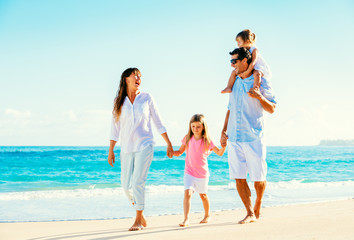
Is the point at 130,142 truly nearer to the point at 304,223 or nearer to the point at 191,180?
the point at 191,180

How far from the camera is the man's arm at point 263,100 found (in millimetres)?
3764

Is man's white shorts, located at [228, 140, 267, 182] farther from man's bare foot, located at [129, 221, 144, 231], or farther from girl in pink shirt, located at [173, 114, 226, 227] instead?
man's bare foot, located at [129, 221, 144, 231]

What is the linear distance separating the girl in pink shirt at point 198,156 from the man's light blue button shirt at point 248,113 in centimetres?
49

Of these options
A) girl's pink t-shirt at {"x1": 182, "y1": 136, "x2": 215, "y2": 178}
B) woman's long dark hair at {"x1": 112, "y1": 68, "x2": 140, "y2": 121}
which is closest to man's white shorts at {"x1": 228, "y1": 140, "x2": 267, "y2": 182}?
girl's pink t-shirt at {"x1": 182, "y1": 136, "x2": 215, "y2": 178}

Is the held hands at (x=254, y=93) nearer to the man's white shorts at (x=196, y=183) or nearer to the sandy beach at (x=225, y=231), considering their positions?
the man's white shorts at (x=196, y=183)

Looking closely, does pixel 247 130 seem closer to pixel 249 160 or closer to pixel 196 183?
pixel 249 160

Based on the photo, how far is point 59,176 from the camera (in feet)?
52.6

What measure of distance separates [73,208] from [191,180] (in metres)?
3.41

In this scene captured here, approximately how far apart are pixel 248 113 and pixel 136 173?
1.45 meters

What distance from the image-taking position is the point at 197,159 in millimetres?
4395

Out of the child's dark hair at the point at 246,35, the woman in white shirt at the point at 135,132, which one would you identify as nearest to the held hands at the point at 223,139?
the woman in white shirt at the point at 135,132

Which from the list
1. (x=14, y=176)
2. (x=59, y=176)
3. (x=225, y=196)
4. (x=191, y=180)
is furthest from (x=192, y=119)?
(x=14, y=176)

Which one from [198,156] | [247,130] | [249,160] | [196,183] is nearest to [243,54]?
[247,130]

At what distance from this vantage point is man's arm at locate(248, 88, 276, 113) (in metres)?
3.76
